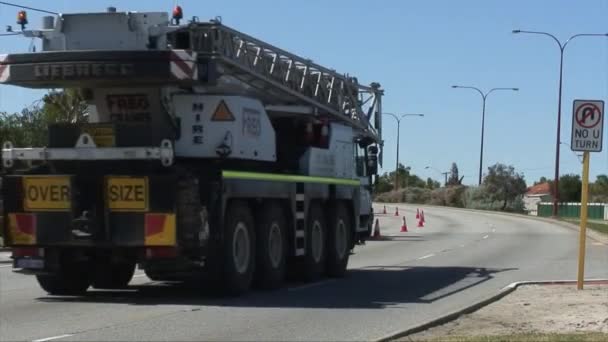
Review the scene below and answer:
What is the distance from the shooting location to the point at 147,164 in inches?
631

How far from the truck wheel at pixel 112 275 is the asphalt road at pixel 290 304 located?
0.89 ft

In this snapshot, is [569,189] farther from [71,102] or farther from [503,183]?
[71,102]

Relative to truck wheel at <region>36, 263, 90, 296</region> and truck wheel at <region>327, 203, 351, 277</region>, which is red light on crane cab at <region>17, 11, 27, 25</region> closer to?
truck wheel at <region>36, 263, 90, 296</region>

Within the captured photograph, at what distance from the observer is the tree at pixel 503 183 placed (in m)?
97.8

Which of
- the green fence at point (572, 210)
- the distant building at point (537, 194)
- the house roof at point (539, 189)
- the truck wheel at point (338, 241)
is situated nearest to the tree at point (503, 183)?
the green fence at point (572, 210)

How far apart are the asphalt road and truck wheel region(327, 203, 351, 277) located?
45 centimetres

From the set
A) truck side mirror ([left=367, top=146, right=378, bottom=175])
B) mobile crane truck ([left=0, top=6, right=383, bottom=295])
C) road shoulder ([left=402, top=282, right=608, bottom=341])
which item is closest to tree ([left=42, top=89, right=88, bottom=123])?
mobile crane truck ([left=0, top=6, right=383, bottom=295])

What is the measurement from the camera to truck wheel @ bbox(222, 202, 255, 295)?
1638 cm

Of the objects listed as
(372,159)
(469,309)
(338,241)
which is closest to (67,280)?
(469,309)

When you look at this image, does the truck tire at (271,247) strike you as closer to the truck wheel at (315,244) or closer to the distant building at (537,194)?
the truck wheel at (315,244)

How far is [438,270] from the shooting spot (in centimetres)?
2405

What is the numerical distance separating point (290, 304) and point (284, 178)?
281cm

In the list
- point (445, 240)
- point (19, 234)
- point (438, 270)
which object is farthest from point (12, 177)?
point (445, 240)

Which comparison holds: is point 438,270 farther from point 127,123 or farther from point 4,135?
point 4,135
